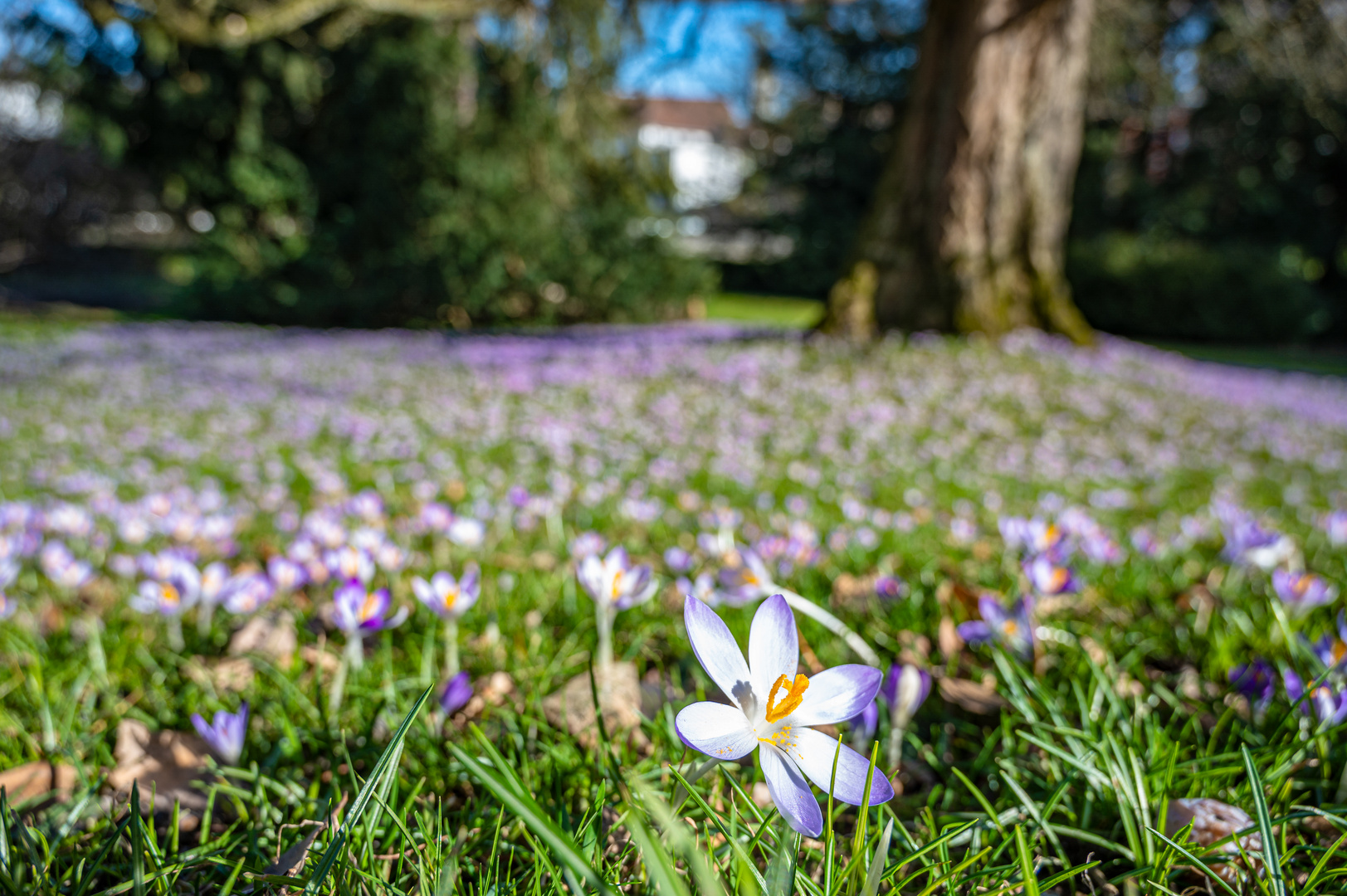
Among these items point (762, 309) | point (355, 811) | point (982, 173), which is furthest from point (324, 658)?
point (762, 309)

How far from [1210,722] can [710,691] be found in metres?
0.86

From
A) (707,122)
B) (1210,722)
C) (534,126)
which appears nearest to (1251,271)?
(534,126)

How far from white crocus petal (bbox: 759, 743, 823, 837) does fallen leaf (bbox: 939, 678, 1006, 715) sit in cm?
79

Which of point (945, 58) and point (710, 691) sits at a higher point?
point (945, 58)

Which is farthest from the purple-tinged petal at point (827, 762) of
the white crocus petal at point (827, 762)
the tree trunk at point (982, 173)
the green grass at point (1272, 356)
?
the green grass at point (1272, 356)

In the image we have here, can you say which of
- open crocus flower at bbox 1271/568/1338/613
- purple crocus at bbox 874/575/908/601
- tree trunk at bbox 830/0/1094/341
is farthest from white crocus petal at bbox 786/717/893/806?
tree trunk at bbox 830/0/1094/341

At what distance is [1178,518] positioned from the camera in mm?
3238

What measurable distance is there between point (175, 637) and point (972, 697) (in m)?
1.57

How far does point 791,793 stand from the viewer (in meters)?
0.58

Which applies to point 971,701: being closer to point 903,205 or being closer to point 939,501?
point 939,501

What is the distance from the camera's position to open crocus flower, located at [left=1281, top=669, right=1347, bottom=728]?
1.01 meters

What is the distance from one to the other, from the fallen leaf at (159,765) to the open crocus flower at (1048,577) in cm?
134

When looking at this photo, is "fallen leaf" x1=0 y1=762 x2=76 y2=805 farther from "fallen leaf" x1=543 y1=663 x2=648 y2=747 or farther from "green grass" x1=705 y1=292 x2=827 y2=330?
"green grass" x1=705 y1=292 x2=827 y2=330

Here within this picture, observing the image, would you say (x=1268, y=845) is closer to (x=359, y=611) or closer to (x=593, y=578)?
(x=593, y=578)
